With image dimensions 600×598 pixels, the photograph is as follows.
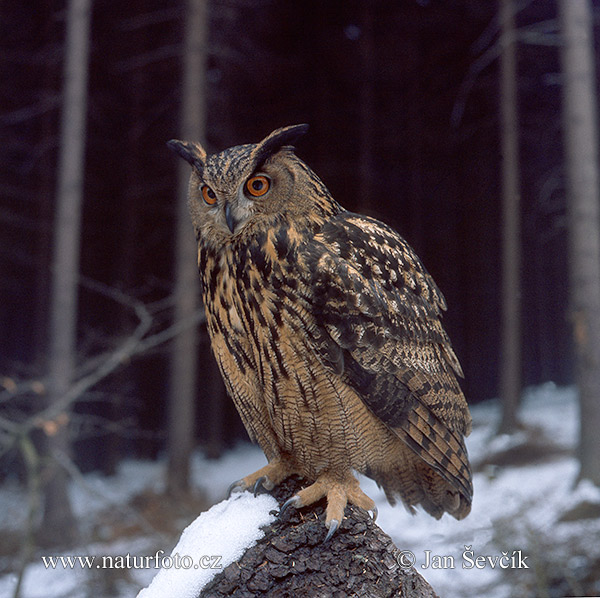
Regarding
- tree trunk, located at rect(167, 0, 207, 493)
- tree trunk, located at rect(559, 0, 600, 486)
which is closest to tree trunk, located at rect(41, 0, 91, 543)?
tree trunk, located at rect(167, 0, 207, 493)

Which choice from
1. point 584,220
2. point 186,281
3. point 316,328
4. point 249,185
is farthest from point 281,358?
point 584,220

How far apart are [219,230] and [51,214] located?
5.08 m

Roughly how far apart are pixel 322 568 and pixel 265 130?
10.1 ft

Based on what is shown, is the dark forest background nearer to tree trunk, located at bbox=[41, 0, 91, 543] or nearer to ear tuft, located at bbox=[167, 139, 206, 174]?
tree trunk, located at bbox=[41, 0, 91, 543]

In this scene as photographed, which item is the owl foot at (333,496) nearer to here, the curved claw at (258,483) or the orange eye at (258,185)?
the curved claw at (258,483)

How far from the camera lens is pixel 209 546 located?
4.02ft

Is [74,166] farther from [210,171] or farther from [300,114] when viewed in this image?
[210,171]

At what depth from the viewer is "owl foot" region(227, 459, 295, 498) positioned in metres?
1.41

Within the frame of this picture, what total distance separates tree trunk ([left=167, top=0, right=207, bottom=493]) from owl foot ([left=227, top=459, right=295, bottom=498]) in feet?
8.32

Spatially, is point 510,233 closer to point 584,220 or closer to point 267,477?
point 584,220

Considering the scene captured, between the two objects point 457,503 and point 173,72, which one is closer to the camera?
point 457,503

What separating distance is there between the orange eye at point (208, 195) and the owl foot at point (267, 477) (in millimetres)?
683

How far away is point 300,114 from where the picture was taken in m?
3.90

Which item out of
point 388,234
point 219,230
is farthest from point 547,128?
point 219,230
